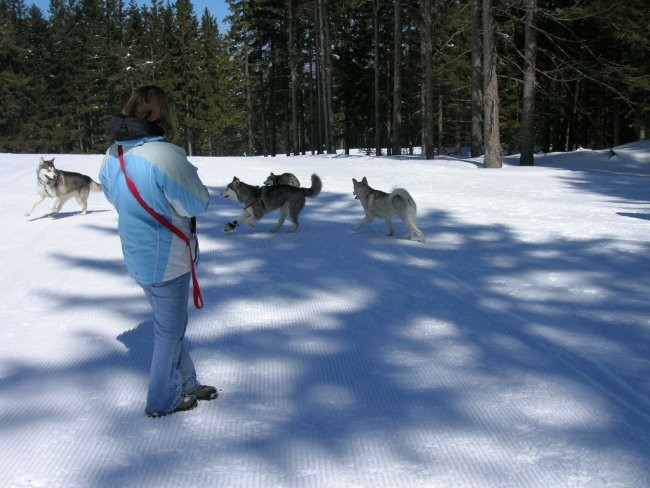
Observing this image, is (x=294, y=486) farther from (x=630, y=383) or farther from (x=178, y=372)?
(x=630, y=383)

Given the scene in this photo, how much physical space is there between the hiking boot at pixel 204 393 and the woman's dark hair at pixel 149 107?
72.2 inches

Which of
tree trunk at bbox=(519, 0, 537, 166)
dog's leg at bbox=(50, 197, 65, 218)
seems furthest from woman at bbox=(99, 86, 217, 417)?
tree trunk at bbox=(519, 0, 537, 166)

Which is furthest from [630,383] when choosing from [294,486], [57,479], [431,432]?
[57,479]

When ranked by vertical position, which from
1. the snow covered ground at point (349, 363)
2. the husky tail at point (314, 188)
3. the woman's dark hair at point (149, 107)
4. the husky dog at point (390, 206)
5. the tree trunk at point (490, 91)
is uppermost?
the tree trunk at point (490, 91)

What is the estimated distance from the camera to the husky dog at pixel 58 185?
11020 mm

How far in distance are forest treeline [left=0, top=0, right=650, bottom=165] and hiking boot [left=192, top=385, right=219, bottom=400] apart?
1827 cm

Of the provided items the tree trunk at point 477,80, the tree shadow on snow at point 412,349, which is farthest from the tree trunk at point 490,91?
the tree shadow on snow at point 412,349

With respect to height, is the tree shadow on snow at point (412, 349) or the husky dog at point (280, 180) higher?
the husky dog at point (280, 180)

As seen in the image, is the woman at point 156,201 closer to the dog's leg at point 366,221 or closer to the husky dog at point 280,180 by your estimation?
the dog's leg at point 366,221

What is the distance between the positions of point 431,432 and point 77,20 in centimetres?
7396

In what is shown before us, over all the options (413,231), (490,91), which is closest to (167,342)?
(413,231)

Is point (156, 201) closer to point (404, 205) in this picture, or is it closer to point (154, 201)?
point (154, 201)

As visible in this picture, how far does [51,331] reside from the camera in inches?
208

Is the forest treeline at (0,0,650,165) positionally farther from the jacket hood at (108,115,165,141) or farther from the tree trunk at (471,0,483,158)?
the jacket hood at (108,115,165,141)
